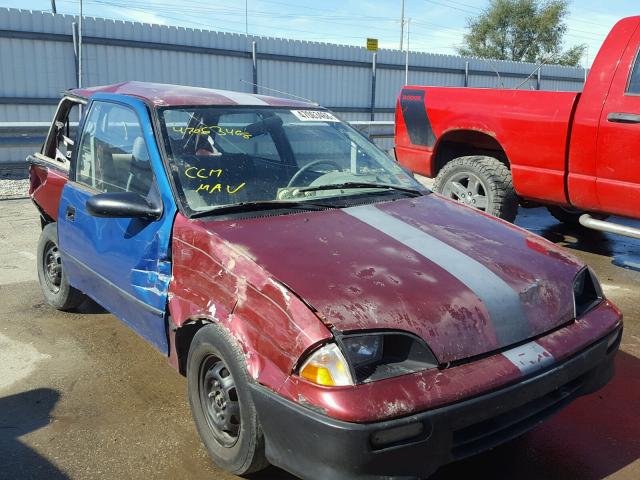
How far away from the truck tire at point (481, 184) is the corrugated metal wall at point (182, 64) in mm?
6257

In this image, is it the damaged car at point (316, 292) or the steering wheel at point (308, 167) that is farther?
the steering wheel at point (308, 167)

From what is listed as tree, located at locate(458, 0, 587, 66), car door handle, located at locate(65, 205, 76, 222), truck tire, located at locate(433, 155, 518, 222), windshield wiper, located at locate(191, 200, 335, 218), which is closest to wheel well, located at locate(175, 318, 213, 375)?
windshield wiper, located at locate(191, 200, 335, 218)

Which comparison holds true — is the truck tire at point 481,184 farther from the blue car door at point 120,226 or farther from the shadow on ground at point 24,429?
the shadow on ground at point 24,429

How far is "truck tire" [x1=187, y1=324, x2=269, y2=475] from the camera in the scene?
2.30 metres

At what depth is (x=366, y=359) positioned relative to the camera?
213 centimetres

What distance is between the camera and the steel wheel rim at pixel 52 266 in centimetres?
443

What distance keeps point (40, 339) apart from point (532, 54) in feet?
139

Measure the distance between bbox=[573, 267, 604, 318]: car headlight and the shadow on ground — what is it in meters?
2.45

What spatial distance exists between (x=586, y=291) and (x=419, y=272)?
3.23ft

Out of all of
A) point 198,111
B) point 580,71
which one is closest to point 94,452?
point 198,111

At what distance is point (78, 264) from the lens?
12.4 ft

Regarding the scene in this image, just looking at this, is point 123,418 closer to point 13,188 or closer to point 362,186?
point 362,186

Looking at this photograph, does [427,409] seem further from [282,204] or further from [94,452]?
[94,452]

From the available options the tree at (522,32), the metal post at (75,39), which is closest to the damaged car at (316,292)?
the metal post at (75,39)
